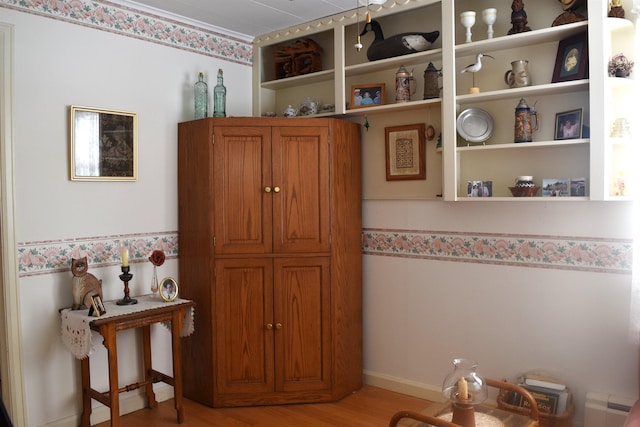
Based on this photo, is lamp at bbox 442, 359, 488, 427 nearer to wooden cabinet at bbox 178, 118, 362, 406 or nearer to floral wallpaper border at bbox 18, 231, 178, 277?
wooden cabinet at bbox 178, 118, 362, 406

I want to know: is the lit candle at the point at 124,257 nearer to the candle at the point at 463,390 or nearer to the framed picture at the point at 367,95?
the framed picture at the point at 367,95

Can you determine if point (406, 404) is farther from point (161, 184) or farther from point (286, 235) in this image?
point (161, 184)

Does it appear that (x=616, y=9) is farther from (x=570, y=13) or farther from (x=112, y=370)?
(x=112, y=370)

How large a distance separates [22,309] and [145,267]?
2.43 ft

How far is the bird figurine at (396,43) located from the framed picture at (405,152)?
0.45 meters

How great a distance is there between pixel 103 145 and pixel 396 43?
1813 millimetres

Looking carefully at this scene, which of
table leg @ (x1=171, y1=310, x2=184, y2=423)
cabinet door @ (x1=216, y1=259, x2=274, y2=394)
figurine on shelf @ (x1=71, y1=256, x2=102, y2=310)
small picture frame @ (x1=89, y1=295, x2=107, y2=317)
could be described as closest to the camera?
small picture frame @ (x1=89, y1=295, x2=107, y2=317)

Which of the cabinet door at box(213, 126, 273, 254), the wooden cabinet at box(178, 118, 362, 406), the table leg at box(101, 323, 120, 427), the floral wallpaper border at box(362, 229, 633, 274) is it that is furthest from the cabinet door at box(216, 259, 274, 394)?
the floral wallpaper border at box(362, 229, 633, 274)

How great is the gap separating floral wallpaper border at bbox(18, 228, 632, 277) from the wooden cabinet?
30cm

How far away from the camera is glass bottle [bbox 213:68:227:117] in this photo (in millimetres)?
3545

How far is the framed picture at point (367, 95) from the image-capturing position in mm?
3447

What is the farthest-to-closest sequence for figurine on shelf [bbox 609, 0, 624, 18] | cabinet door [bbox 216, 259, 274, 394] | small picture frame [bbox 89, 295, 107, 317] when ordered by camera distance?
1. cabinet door [bbox 216, 259, 274, 394]
2. small picture frame [bbox 89, 295, 107, 317]
3. figurine on shelf [bbox 609, 0, 624, 18]

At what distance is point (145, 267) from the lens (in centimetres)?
337

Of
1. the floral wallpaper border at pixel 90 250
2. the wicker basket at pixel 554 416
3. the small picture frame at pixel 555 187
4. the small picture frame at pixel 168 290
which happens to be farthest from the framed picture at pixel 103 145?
the wicker basket at pixel 554 416
